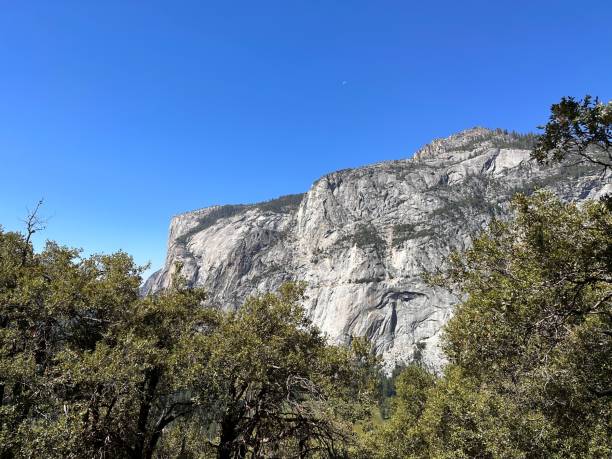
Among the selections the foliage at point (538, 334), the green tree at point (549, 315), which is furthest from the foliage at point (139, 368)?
the green tree at point (549, 315)

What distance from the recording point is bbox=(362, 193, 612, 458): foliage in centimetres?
1166

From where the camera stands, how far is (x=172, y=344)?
20.2 meters

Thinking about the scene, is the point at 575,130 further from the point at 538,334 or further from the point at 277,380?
the point at 277,380

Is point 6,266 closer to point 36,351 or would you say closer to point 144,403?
point 36,351

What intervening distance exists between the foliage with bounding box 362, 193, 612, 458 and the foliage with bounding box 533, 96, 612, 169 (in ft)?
7.36

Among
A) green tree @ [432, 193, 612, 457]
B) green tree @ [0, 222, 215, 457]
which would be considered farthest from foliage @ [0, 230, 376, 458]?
green tree @ [432, 193, 612, 457]

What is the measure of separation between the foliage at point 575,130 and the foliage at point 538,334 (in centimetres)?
224

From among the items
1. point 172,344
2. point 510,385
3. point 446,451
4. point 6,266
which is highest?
point 6,266

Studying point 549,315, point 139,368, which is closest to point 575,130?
point 549,315

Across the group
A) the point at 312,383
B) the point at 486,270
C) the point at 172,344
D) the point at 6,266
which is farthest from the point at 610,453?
the point at 6,266

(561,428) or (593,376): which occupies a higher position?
(593,376)

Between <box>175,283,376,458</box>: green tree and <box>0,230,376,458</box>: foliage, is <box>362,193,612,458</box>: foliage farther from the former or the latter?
<box>0,230,376,458</box>: foliage

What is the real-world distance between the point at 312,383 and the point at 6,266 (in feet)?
49.9

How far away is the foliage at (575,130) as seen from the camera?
356 inches
